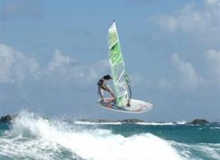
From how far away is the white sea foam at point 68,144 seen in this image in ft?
79.4

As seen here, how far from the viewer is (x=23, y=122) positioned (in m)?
26.6

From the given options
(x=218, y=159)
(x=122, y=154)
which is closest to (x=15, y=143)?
(x=122, y=154)

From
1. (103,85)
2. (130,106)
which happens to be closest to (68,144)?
(130,106)

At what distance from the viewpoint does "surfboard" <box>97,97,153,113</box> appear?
18.9 m

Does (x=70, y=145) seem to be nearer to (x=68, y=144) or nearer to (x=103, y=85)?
(x=68, y=144)

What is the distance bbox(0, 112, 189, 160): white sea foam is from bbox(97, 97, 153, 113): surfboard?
17.3ft

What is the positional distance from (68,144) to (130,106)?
737 centimetres

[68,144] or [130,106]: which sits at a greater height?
[68,144]

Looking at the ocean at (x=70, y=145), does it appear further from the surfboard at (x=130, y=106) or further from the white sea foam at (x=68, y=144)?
the surfboard at (x=130, y=106)

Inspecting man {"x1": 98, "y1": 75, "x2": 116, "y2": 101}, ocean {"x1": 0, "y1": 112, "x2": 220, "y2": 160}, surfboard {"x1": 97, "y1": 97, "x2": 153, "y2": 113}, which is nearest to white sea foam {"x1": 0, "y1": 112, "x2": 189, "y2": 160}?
ocean {"x1": 0, "y1": 112, "x2": 220, "y2": 160}

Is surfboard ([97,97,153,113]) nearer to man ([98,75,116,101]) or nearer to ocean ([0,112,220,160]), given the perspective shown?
man ([98,75,116,101])

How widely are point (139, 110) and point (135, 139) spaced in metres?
11.2

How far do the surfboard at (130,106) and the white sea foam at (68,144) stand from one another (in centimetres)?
528

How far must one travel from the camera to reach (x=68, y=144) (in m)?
26.2
